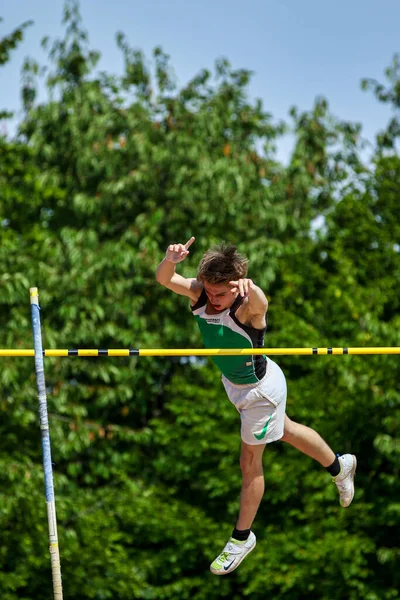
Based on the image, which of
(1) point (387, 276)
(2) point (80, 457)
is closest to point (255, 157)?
Answer: (1) point (387, 276)

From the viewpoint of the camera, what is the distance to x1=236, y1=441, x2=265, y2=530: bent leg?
7051mm

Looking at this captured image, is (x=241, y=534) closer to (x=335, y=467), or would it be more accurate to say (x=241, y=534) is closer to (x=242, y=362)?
(x=335, y=467)

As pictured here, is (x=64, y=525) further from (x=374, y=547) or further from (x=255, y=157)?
(x=255, y=157)

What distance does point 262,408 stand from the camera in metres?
7.00

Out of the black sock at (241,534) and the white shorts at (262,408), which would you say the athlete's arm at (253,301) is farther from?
the black sock at (241,534)

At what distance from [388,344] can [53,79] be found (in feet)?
26.8

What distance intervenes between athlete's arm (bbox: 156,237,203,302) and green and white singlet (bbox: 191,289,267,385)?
6 cm

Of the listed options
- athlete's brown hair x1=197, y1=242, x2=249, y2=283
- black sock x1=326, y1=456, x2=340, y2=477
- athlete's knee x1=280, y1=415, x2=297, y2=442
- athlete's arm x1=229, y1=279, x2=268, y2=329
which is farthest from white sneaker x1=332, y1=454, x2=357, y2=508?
athlete's brown hair x1=197, y1=242, x2=249, y2=283

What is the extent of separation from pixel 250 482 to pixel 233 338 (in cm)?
95

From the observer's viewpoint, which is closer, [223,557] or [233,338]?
[233,338]

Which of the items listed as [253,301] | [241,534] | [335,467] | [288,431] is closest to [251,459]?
[288,431]

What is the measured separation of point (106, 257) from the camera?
2023 cm

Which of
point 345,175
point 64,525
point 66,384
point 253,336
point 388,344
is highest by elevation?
point 253,336

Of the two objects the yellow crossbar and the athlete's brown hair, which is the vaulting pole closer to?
the yellow crossbar
